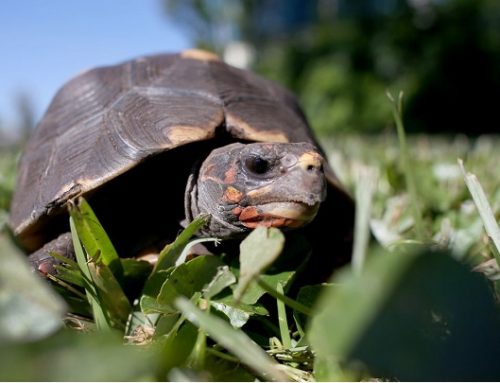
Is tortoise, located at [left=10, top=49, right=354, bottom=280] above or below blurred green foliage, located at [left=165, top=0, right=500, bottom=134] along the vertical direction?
above

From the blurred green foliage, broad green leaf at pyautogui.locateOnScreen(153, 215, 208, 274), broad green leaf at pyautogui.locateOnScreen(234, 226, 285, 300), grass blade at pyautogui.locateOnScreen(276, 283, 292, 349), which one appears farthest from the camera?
the blurred green foliage

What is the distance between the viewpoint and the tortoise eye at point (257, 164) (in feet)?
2.72

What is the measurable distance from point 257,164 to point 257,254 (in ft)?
0.98

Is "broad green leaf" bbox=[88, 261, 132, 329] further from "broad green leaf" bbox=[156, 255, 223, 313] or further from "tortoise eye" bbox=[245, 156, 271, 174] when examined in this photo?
"tortoise eye" bbox=[245, 156, 271, 174]

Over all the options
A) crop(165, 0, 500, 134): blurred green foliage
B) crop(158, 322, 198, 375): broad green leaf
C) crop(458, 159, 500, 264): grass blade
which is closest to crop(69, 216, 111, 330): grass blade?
crop(158, 322, 198, 375): broad green leaf

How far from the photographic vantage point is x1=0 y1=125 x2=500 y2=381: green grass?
1.35ft

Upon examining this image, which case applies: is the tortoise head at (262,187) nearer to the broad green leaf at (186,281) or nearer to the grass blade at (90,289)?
the broad green leaf at (186,281)

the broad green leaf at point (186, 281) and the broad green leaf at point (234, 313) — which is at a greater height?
the broad green leaf at point (186, 281)

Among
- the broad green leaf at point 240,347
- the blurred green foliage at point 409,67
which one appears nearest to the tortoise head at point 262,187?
the broad green leaf at point 240,347

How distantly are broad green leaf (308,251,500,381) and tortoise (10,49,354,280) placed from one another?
1.06ft

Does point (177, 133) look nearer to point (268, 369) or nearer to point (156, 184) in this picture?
point (156, 184)

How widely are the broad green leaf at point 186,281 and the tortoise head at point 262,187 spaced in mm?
110

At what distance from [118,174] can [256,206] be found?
257 millimetres

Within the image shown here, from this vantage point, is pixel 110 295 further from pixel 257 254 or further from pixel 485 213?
pixel 485 213
